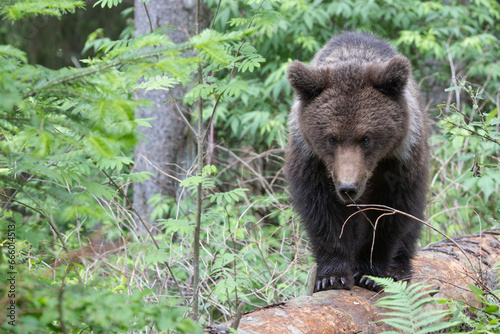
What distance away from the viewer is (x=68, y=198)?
86.5 inches

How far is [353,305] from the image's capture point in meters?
3.46

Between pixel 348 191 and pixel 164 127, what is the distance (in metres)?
4.19

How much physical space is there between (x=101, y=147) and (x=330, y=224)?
8.83ft

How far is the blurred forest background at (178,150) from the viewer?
2.03 m

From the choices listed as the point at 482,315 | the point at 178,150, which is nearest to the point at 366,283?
the point at 482,315

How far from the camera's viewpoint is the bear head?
3.78 m

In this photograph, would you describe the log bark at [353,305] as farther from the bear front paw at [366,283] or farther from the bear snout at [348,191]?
Answer: the bear snout at [348,191]

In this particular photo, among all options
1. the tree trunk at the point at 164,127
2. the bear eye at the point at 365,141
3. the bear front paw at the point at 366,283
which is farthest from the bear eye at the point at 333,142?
the tree trunk at the point at 164,127

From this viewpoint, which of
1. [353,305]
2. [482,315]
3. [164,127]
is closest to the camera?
[482,315]

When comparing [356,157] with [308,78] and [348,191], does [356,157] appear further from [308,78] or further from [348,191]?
[308,78]

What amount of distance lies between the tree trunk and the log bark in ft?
12.3

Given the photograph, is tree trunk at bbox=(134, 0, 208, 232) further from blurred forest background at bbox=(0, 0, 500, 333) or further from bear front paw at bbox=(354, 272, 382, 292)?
bear front paw at bbox=(354, 272, 382, 292)

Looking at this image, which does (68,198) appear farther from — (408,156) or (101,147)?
(408,156)

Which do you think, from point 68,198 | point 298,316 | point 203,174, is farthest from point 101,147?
point 298,316
